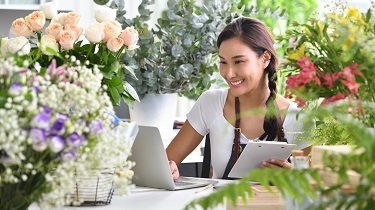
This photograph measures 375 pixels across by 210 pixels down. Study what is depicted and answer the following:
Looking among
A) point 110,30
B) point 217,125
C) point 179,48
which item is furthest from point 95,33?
point 179,48

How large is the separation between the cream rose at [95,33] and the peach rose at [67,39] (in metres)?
0.06

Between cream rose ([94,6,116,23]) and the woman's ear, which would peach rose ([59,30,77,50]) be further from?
the woman's ear

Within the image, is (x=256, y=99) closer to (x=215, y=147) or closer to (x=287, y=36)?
(x=215, y=147)

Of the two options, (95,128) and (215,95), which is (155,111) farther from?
(95,128)

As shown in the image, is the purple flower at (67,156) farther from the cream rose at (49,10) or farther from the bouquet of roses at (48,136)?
the cream rose at (49,10)

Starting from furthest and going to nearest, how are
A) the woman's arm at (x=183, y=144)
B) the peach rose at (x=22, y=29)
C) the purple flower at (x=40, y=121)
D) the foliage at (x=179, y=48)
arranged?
the foliage at (x=179, y=48), the woman's arm at (x=183, y=144), the peach rose at (x=22, y=29), the purple flower at (x=40, y=121)

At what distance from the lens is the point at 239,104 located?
146 inches

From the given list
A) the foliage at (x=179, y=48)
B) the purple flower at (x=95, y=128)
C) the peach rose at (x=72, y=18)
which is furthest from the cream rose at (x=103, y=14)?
the foliage at (x=179, y=48)

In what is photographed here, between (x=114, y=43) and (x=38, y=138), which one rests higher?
(x=114, y=43)

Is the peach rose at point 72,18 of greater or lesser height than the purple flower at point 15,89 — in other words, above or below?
above

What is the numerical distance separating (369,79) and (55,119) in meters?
0.77

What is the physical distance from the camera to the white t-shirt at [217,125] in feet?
11.7

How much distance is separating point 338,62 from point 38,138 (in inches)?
30.5

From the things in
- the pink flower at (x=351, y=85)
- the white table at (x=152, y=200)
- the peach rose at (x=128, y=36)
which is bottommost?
the white table at (x=152, y=200)
